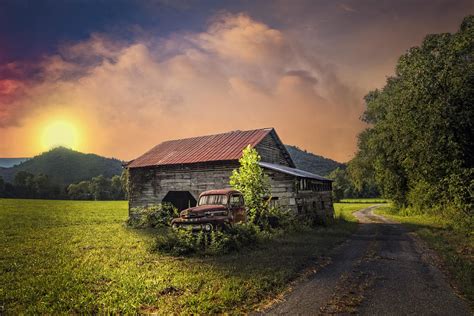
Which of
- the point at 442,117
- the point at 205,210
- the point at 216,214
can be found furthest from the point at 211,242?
Answer: the point at 442,117

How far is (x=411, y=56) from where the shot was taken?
24.0 meters

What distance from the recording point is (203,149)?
23328 millimetres

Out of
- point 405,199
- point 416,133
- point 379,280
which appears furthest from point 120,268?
point 405,199

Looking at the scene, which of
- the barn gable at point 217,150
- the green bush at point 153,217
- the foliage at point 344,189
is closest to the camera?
the green bush at point 153,217

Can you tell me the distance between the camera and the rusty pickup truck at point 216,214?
39.9 feet

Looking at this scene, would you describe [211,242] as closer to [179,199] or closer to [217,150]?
[217,150]

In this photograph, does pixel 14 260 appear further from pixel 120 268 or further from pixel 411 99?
pixel 411 99

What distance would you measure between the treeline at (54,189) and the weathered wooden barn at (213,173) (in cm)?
6551

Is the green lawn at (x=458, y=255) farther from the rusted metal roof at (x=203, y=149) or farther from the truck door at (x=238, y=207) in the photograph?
the rusted metal roof at (x=203, y=149)

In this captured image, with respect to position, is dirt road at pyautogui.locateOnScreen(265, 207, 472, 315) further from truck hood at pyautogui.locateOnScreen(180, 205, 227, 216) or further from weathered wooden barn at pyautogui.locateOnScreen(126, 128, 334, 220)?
weathered wooden barn at pyautogui.locateOnScreen(126, 128, 334, 220)

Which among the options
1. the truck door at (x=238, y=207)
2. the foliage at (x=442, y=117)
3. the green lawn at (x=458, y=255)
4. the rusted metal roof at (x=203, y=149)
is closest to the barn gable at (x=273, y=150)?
the rusted metal roof at (x=203, y=149)

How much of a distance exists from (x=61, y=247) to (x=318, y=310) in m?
11.2

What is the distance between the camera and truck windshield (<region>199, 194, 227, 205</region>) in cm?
1374

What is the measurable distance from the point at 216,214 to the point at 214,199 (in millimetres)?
1573
